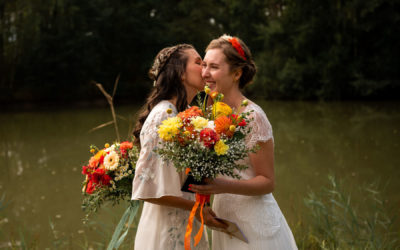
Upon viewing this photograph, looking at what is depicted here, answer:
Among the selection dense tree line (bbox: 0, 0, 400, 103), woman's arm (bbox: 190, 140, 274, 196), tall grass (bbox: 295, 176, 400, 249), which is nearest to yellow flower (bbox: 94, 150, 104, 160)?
woman's arm (bbox: 190, 140, 274, 196)

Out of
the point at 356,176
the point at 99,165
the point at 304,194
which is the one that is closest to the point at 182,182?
the point at 99,165

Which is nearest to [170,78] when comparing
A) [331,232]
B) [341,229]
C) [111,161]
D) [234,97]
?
[234,97]

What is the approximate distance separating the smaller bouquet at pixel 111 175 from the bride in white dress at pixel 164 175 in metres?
0.27

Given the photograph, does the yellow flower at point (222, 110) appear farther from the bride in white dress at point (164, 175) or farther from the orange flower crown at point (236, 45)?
the orange flower crown at point (236, 45)

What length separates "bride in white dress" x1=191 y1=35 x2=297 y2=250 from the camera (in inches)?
88.6

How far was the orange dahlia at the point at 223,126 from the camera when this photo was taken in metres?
1.96

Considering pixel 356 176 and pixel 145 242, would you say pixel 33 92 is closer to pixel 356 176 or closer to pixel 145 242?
pixel 356 176

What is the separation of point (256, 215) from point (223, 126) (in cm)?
64

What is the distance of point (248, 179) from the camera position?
230 cm

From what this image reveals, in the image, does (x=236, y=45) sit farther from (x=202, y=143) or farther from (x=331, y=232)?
(x=331, y=232)

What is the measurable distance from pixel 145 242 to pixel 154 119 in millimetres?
690

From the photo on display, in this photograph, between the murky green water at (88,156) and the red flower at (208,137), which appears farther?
the murky green water at (88,156)

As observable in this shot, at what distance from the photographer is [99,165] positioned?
266 cm

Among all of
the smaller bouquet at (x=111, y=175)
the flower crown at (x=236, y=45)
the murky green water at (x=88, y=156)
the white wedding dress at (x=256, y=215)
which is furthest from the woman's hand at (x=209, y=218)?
the murky green water at (x=88, y=156)
